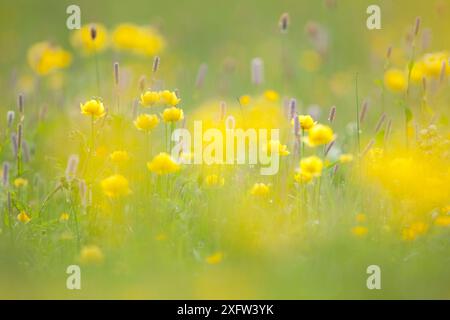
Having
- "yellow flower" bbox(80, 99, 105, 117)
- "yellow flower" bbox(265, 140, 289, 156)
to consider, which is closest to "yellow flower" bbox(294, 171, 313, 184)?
"yellow flower" bbox(265, 140, 289, 156)

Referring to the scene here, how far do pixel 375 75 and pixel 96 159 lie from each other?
9.32 ft

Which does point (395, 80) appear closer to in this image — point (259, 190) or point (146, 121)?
point (259, 190)

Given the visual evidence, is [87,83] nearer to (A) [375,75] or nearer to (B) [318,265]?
(A) [375,75]

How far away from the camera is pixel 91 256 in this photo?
265 centimetres

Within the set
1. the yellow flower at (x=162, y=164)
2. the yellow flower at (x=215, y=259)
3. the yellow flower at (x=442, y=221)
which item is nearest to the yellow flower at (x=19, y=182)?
the yellow flower at (x=162, y=164)

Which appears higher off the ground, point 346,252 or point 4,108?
point 4,108

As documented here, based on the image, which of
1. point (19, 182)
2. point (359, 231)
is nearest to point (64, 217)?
point (19, 182)

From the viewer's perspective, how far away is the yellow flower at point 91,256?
265cm

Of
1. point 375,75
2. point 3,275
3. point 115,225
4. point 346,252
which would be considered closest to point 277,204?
point 346,252

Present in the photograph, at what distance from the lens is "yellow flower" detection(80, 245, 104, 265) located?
265 centimetres

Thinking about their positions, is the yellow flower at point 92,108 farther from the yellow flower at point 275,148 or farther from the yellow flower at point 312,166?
the yellow flower at point 312,166

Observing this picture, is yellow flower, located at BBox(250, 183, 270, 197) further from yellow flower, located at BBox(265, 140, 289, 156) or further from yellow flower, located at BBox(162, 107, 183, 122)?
yellow flower, located at BBox(162, 107, 183, 122)

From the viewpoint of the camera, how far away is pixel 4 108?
16.1 feet

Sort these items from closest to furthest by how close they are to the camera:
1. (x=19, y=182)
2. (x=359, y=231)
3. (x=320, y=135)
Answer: (x=359, y=231) < (x=320, y=135) < (x=19, y=182)
